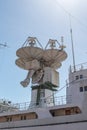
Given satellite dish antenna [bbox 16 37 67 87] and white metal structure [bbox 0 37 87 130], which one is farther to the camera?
satellite dish antenna [bbox 16 37 67 87]

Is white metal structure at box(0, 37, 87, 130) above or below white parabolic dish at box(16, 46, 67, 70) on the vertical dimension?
below

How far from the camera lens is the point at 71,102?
2269 centimetres

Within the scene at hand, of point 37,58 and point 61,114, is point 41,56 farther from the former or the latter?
point 61,114

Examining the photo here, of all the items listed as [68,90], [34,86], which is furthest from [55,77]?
[68,90]

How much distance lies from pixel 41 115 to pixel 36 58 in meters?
9.84

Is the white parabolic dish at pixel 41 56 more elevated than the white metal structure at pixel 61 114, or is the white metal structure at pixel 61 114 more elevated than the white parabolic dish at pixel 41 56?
the white parabolic dish at pixel 41 56

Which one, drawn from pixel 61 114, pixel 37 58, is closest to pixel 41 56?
pixel 37 58

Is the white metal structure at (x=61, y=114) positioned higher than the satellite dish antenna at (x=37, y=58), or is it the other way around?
the satellite dish antenna at (x=37, y=58)

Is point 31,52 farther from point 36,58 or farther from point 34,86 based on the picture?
point 34,86

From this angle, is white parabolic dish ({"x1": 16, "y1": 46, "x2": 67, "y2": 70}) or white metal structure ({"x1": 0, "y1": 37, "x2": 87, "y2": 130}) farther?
white parabolic dish ({"x1": 16, "y1": 46, "x2": 67, "y2": 70})

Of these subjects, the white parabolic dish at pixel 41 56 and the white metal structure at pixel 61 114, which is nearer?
the white metal structure at pixel 61 114

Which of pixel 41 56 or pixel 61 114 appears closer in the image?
pixel 61 114

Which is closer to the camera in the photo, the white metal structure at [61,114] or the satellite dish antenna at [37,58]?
the white metal structure at [61,114]

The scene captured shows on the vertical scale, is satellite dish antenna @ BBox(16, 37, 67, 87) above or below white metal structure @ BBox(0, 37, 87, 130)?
above
